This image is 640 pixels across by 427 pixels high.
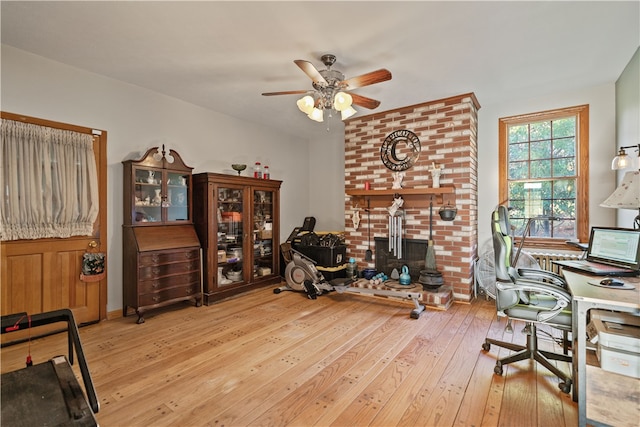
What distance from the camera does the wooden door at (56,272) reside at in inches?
112

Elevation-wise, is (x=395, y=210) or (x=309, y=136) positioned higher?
(x=309, y=136)

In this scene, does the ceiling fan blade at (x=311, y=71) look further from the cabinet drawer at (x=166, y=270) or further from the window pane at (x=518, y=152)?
the window pane at (x=518, y=152)

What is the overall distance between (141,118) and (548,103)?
5268mm

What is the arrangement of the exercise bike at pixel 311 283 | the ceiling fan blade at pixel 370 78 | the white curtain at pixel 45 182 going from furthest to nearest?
the exercise bike at pixel 311 283, the white curtain at pixel 45 182, the ceiling fan blade at pixel 370 78

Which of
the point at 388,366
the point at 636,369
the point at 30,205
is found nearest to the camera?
the point at 636,369

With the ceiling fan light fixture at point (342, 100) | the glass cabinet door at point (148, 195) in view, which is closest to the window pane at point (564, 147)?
the ceiling fan light fixture at point (342, 100)

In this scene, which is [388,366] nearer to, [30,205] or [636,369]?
[636,369]

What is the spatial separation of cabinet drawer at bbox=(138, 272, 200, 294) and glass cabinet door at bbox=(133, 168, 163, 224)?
719mm

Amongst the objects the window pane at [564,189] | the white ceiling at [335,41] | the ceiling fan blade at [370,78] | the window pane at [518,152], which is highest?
the white ceiling at [335,41]

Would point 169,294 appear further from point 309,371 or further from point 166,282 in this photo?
point 309,371

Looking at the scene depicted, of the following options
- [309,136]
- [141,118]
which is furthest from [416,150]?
[141,118]

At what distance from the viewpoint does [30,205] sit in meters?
2.92

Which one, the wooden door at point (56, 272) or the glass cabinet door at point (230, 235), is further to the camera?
the glass cabinet door at point (230, 235)

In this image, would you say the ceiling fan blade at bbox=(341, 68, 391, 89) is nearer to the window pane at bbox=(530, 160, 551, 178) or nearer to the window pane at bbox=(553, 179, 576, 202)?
the window pane at bbox=(530, 160, 551, 178)
